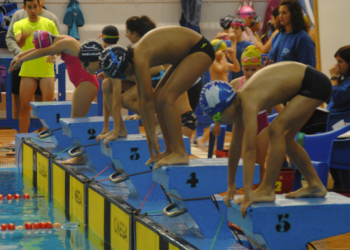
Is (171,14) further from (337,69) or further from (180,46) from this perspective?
(180,46)

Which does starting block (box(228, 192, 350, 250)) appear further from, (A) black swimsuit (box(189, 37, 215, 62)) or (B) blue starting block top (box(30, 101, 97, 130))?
(B) blue starting block top (box(30, 101, 97, 130))

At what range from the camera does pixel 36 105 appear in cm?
570

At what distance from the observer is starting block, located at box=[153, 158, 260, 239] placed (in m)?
2.95

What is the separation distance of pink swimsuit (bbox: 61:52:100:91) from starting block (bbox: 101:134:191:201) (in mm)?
1297

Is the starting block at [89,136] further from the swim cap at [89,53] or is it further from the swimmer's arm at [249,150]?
the swimmer's arm at [249,150]

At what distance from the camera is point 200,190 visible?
118 inches

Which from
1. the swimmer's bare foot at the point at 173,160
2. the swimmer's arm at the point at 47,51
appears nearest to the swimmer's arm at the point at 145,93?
the swimmer's bare foot at the point at 173,160

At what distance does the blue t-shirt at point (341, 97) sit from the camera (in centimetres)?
403

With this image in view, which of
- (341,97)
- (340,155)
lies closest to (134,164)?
(340,155)

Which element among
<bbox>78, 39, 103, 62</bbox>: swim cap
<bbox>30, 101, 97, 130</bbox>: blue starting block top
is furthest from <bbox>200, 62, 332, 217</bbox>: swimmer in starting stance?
<bbox>30, 101, 97, 130</bbox>: blue starting block top

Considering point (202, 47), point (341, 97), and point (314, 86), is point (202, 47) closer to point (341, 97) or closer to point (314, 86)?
point (314, 86)

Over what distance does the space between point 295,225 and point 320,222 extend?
14cm

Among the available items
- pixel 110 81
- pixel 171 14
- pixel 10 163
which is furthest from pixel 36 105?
pixel 171 14

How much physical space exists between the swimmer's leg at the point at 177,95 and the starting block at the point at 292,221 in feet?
2.18
